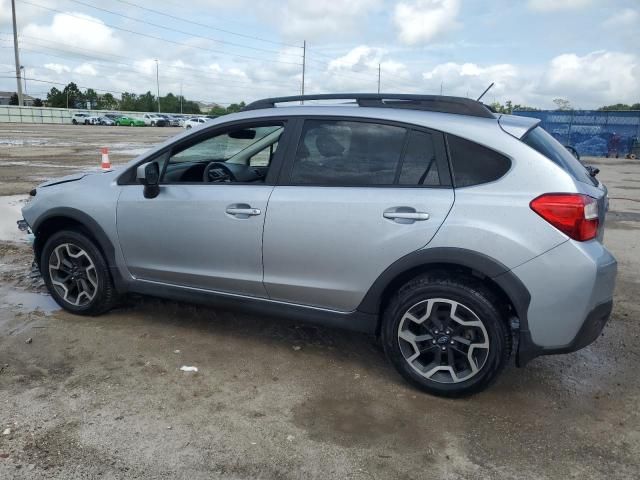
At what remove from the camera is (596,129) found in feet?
91.6

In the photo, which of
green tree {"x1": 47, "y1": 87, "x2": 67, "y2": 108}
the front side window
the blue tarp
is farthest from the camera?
green tree {"x1": 47, "y1": 87, "x2": 67, "y2": 108}

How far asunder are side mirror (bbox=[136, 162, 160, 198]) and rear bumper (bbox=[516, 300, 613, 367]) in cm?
268

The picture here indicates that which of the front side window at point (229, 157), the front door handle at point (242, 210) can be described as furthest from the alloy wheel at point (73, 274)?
the front door handle at point (242, 210)

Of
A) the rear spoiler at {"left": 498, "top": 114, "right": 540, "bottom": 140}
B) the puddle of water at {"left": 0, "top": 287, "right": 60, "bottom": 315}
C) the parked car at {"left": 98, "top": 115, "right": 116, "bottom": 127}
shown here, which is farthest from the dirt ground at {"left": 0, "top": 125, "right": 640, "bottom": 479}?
the parked car at {"left": 98, "top": 115, "right": 116, "bottom": 127}

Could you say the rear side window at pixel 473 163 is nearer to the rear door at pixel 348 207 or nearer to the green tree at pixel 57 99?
the rear door at pixel 348 207

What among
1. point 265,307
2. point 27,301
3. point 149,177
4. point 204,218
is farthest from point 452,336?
point 27,301

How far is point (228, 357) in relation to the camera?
3.96m

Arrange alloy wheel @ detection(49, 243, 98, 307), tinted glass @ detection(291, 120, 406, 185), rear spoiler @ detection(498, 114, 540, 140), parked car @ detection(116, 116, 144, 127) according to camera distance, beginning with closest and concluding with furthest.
Answer: 1. rear spoiler @ detection(498, 114, 540, 140)
2. tinted glass @ detection(291, 120, 406, 185)
3. alloy wheel @ detection(49, 243, 98, 307)
4. parked car @ detection(116, 116, 144, 127)

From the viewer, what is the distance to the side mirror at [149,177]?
402 cm

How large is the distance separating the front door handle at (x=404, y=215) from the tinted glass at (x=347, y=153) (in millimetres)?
209

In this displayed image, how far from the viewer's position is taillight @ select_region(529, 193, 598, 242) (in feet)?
9.98

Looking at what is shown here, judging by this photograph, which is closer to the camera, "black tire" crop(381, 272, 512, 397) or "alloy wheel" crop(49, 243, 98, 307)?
"black tire" crop(381, 272, 512, 397)

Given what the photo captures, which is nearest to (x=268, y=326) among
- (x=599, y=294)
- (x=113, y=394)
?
A: (x=113, y=394)

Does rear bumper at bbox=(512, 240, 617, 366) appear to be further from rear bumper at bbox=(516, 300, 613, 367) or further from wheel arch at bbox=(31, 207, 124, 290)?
wheel arch at bbox=(31, 207, 124, 290)
